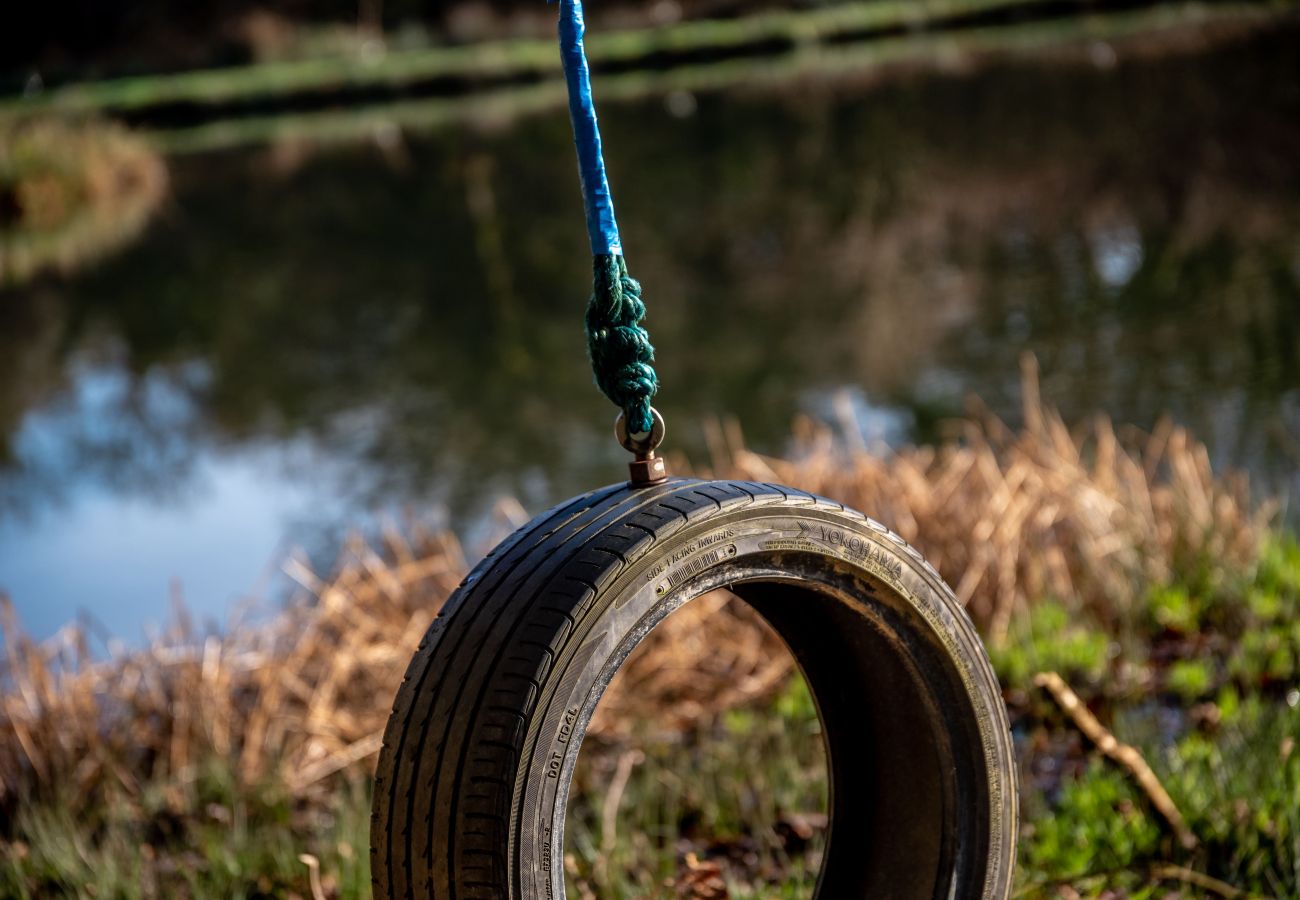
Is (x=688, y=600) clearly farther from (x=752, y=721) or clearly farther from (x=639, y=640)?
(x=752, y=721)

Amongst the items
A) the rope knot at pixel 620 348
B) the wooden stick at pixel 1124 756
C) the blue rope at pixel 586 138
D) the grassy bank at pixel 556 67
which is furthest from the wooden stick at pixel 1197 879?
the grassy bank at pixel 556 67

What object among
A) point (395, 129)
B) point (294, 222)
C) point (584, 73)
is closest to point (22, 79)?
point (395, 129)

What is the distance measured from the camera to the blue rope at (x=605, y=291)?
229 centimetres

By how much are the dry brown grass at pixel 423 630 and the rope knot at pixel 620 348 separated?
2256 millimetres

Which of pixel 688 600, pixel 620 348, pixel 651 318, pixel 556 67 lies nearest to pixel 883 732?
pixel 688 600

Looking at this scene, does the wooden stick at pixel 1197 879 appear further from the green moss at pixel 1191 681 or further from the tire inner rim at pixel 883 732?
the green moss at pixel 1191 681

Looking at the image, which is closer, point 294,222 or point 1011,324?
point 1011,324

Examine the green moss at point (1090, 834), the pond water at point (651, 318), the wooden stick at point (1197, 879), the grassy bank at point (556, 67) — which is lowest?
the wooden stick at point (1197, 879)

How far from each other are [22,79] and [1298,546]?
136 ft

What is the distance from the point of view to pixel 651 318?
487 inches

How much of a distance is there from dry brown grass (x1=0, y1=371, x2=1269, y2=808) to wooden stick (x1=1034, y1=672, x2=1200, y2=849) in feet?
5.22

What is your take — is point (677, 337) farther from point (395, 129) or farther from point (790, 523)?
point (395, 129)

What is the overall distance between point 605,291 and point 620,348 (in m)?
0.09

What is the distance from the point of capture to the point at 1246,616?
4.62 m
